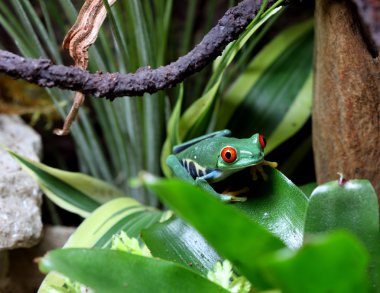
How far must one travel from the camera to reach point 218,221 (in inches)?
22.0

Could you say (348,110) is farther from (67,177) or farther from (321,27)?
(67,177)

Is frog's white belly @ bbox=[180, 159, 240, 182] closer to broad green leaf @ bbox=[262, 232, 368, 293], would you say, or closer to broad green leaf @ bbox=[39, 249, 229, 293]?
broad green leaf @ bbox=[39, 249, 229, 293]

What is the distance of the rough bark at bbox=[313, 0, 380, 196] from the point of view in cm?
103

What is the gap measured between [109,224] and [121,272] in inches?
18.0

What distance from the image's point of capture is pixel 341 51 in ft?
3.42

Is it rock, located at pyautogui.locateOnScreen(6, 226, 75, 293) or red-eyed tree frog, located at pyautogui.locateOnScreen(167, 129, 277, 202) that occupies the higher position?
red-eyed tree frog, located at pyautogui.locateOnScreen(167, 129, 277, 202)

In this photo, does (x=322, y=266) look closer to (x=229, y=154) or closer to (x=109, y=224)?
(x=229, y=154)

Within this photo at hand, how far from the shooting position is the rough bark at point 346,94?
103 cm

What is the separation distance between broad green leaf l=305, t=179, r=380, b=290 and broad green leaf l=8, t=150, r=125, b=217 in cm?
72

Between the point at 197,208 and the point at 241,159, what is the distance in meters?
0.41

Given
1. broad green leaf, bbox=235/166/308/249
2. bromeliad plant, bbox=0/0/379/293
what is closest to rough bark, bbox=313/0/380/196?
bromeliad plant, bbox=0/0/379/293

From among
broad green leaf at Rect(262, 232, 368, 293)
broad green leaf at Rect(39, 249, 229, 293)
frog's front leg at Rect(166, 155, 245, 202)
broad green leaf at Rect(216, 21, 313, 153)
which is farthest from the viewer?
broad green leaf at Rect(216, 21, 313, 153)

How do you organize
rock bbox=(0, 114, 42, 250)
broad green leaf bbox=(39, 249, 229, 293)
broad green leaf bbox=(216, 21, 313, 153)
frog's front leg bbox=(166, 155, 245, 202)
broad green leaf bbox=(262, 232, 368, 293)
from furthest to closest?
broad green leaf bbox=(216, 21, 313, 153) < rock bbox=(0, 114, 42, 250) < frog's front leg bbox=(166, 155, 245, 202) < broad green leaf bbox=(39, 249, 229, 293) < broad green leaf bbox=(262, 232, 368, 293)

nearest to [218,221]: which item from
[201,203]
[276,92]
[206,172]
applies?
[201,203]
